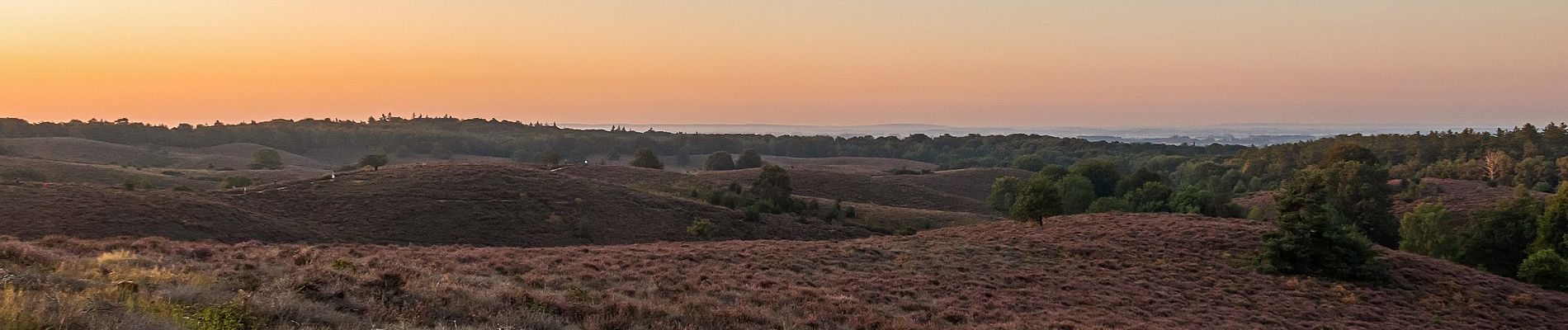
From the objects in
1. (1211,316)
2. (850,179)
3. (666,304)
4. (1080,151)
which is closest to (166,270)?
(666,304)

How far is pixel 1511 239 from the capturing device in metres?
43.8

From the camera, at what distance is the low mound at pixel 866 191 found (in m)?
86.3

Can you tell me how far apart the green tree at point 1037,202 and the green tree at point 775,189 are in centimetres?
2127

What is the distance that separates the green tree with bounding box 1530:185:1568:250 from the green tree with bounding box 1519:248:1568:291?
7.67 m

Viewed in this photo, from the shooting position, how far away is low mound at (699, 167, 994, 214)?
86.3m

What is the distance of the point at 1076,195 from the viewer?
72.1 metres

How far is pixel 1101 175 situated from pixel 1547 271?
160ft

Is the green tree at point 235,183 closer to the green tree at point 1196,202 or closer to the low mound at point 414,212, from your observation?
Result: the low mound at point 414,212

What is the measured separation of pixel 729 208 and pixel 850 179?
137 ft

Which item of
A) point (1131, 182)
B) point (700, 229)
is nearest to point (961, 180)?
point (1131, 182)

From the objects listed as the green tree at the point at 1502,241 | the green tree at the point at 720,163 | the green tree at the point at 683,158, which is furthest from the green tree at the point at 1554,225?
the green tree at the point at 683,158

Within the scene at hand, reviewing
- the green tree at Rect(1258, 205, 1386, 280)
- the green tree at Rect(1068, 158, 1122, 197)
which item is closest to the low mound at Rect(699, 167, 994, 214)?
the green tree at Rect(1068, 158, 1122, 197)

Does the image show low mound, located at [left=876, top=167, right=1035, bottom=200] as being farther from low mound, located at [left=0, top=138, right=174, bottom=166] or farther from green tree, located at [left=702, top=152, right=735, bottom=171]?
low mound, located at [left=0, top=138, right=174, bottom=166]

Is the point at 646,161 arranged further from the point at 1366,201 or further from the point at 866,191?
the point at 1366,201
